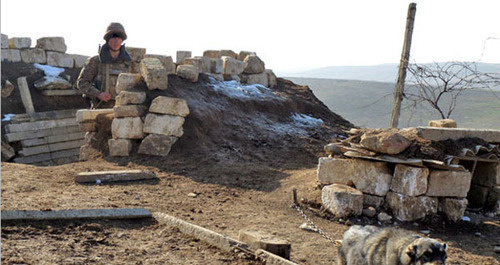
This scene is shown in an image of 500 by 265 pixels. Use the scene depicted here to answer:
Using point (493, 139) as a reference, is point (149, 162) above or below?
below

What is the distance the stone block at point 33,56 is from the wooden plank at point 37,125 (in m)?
3.06

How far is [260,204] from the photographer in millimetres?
7074

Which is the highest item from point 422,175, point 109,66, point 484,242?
point 109,66

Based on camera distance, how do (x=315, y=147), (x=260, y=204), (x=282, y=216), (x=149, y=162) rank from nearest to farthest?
(x=282, y=216), (x=260, y=204), (x=149, y=162), (x=315, y=147)

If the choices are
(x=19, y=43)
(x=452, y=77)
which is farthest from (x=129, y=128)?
(x=19, y=43)

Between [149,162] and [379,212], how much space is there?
14.9 ft

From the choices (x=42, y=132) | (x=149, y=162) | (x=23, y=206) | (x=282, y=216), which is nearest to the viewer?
(x=23, y=206)

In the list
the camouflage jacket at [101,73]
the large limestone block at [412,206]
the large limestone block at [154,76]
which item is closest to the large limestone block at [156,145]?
the large limestone block at [154,76]

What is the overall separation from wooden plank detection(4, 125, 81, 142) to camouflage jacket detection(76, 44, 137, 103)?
3.14 m

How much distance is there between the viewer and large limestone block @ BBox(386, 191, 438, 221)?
6727mm

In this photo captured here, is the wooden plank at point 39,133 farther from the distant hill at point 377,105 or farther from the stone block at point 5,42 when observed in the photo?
the distant hill at point 377,105

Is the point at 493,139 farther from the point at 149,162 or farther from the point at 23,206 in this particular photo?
the point at 23,206

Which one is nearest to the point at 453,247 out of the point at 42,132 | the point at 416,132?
the point at 416,132

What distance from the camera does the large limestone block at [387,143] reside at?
669 cm
